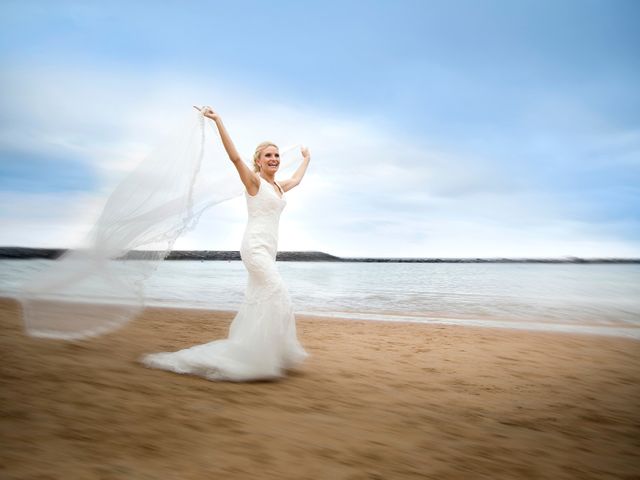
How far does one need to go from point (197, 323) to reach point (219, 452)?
7.26 m

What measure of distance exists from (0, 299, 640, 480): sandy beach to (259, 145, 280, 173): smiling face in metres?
2.29

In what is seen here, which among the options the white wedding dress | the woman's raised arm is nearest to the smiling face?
the white wedding dress

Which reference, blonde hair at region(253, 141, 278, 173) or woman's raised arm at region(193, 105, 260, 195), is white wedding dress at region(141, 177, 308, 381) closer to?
woman's raised arm at region(193, 105, 260, 195)

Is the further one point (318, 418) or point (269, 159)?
point (269, 159)

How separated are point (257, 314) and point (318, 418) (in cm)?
153

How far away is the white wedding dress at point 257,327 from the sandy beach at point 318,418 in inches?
7.1

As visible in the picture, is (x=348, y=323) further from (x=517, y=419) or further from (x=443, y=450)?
(x=443, y=450)

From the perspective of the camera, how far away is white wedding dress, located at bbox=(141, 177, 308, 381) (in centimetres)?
478

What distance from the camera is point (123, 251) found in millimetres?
4914

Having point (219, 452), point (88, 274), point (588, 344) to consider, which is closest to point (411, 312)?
point (588, 344)

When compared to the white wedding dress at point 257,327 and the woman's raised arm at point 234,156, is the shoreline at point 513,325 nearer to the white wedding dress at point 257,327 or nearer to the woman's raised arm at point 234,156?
the white wedding dress at point 257,327

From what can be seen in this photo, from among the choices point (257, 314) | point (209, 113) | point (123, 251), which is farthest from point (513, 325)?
point (123, 251)

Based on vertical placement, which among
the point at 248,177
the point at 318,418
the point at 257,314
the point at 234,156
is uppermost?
the point at 234,156

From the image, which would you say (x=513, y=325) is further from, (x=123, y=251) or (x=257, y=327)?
(x=123, y=251)
